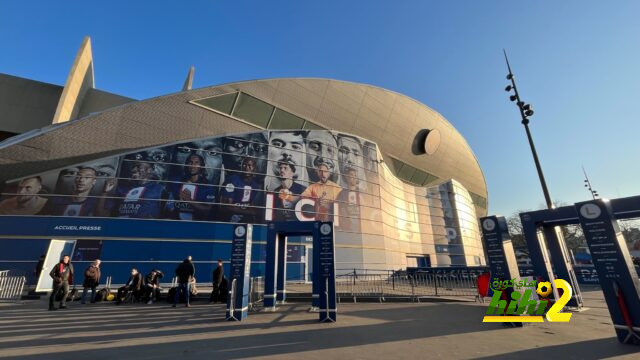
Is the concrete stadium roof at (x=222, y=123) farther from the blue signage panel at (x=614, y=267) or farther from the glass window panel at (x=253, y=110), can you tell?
the blue signage panel at (x=614, y=267)

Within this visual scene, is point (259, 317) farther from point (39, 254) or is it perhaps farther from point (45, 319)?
point (39, 254)

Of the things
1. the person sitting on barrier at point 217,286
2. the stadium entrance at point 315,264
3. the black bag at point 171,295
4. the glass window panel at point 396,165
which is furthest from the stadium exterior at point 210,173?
the stadium entrance at point 315,264

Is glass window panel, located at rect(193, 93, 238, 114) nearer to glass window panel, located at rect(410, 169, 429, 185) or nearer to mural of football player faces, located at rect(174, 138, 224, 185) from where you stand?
mural of football player faces, located at rect(174, 138, 224, 185)

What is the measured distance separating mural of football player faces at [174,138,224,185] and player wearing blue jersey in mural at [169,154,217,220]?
0.87 feet

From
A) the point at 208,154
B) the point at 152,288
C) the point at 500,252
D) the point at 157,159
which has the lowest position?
the point at 152,288

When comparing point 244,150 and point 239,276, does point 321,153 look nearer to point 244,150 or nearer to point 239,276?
point 244,150

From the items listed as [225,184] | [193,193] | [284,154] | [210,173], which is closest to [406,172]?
[284,154]

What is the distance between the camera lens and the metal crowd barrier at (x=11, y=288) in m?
12.9

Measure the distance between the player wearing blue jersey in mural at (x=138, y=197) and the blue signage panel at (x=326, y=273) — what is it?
533 inches

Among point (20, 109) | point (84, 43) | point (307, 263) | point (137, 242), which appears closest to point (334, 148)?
point (307, 263)

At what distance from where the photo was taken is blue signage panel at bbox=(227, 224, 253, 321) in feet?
26.7

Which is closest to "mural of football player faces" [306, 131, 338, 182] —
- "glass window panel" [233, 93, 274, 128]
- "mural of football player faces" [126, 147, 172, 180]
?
"glass window panel" [233, 93, 274, 128]

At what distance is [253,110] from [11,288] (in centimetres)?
1712

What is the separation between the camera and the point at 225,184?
20391 millimetres
